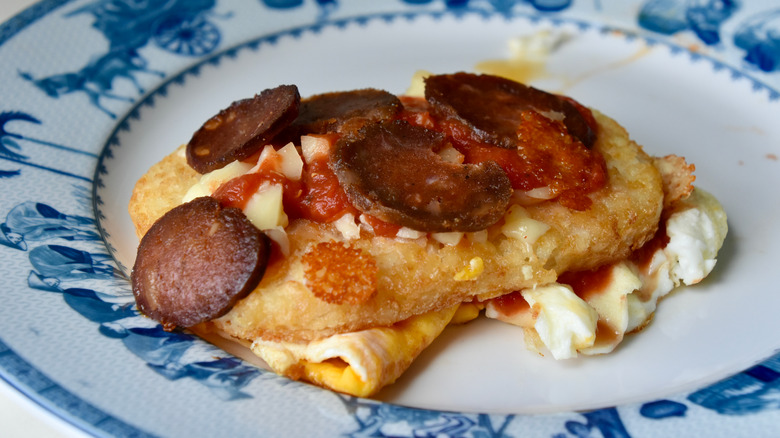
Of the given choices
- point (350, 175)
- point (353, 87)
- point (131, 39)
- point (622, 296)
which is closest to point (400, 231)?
point (350, 175)

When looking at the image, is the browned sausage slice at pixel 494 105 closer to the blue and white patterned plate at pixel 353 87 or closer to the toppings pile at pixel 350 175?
the toppings pile at pixel 350 175

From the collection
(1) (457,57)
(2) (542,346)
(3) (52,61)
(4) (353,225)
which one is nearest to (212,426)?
(4) (353,225)

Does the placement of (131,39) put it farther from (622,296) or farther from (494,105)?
(622,296)

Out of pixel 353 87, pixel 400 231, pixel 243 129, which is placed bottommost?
pixel 400 231

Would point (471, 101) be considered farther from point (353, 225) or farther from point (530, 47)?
point (530, 47)

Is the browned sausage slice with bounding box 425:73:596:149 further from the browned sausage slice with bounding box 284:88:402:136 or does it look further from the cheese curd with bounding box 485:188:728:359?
the cheese curd with bounding box 485:188:728:359

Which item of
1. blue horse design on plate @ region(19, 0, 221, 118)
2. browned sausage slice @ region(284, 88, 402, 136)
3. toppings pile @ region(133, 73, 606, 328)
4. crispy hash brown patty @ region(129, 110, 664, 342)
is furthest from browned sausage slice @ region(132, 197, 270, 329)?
blue horse design on plate @ region(19, 0, 221, 118)
